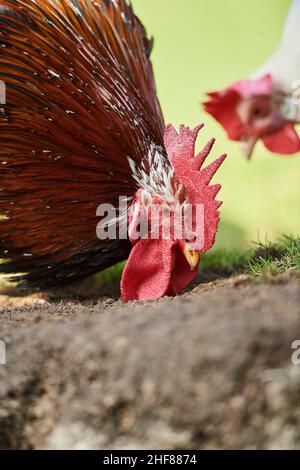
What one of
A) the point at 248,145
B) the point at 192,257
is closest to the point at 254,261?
the point at 192,257

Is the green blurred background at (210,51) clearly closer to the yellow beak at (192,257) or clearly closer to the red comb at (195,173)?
the red comb at (195,173)

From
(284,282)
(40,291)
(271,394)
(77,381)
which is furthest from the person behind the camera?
(40,291)

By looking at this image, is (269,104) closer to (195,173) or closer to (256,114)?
(256,114)

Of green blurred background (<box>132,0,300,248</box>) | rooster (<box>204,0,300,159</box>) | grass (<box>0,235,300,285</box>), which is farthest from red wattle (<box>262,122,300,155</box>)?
green blurred background (<box>132,0,300,248</box>)

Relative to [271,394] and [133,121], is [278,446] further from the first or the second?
[133,121]

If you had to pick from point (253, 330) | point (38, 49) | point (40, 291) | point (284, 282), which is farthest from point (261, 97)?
point (40, 291)

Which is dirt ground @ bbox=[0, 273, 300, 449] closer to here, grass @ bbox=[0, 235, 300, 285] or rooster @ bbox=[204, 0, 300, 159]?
rooster @ bbox=[204, 0, 300, 159]
